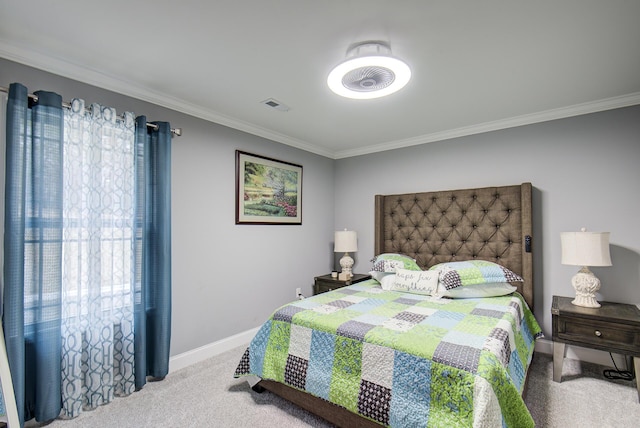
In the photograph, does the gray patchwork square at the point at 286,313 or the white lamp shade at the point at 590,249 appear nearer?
the gray patchwork square at the point at 286,313

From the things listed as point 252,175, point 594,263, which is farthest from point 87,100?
point 594,263

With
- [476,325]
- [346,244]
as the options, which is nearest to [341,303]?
[476,325]

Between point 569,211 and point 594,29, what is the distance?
1.65 m

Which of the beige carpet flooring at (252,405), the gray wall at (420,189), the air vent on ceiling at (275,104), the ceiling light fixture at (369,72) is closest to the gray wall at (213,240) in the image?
the gray wall at (420,189)

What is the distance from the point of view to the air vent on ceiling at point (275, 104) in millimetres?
2553

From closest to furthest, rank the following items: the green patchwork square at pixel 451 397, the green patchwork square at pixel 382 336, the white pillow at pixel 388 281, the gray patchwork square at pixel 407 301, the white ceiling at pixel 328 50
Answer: the green patchwork square at pixel 451 397, the white ceiling at pixel 328 50, the green patchwork square at pixel 382 336, the gray patchwork square at pixel 407 301, the white pillow at pixel 388 281

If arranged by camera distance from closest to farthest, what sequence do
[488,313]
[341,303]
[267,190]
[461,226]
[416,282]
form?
[488,313]
[341,303]
[416,282]
[461,226]
[267,190]

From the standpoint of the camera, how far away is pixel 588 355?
2586 mm

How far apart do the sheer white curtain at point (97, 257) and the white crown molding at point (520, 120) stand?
2.77 meters

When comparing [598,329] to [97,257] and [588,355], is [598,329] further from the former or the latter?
[97,257]

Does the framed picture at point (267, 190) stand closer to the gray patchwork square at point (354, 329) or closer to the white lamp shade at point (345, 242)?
the white lamp shade at point (345, 242)

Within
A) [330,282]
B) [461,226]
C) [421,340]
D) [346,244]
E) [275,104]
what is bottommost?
[330,282]

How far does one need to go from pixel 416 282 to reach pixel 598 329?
1.26 metres

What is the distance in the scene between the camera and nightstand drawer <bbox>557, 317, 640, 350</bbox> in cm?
207
